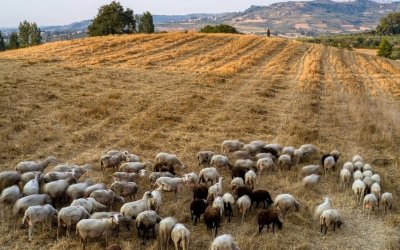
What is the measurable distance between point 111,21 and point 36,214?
204 ft

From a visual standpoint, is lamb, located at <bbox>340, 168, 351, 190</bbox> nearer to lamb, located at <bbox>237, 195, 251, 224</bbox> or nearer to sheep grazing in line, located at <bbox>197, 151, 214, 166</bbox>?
lamb, located at <bbox>237, 195, 251, 224</bbox>

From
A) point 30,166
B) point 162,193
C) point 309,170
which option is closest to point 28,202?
point 30,166

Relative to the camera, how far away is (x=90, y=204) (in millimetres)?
10984

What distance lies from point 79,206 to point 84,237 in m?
0.96

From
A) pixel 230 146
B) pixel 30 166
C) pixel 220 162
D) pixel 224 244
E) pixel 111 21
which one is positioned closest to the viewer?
pixel 224 244

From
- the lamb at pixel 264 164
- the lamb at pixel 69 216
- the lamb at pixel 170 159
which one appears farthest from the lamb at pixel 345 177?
the lamb at pixel 69 216

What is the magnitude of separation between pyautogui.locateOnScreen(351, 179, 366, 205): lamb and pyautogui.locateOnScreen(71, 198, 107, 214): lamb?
7599mm

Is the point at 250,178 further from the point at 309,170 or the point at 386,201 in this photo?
the point at 386,201

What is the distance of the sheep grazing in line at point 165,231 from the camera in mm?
10078

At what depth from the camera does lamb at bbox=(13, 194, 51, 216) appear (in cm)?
1097

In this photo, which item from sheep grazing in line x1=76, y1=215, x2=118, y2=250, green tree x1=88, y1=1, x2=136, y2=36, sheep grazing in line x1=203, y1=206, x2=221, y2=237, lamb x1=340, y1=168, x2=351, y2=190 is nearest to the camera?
sheep grazing in line x1=76, y1=215, x2=118, y2=250

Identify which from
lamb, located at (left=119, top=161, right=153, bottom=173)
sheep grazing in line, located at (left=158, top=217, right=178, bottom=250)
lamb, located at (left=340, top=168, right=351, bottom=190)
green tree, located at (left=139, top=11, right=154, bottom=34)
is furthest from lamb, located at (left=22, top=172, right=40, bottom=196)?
green tree, located at (left=139, top=11, right=154, bottom=34)

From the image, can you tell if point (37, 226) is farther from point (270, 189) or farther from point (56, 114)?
point (56, 114)

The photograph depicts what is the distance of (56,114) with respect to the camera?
20344 millimetres
